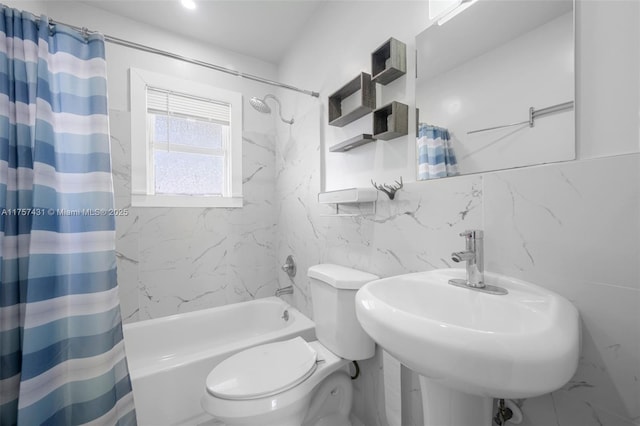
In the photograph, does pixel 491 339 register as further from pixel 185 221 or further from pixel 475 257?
pixel 185 221

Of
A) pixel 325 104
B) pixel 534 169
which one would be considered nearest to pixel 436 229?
pixel 534 169

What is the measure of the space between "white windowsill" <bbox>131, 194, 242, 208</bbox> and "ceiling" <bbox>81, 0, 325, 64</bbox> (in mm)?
1272

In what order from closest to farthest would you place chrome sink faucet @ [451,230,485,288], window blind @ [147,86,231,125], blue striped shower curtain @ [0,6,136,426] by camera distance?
chrome sink faucet @ [451,230,485,288] < blue striped shower curtain @ [0,6,136,426] < window blind @ [147,86,231,125]

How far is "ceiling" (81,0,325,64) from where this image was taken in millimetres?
1761

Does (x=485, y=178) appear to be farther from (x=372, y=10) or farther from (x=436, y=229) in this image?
(x=372, y=10)

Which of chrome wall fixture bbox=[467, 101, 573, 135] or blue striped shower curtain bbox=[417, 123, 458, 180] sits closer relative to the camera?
chrome wall fixture bbox=[467, 101, 573, 135]

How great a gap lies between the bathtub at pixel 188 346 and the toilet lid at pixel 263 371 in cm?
22

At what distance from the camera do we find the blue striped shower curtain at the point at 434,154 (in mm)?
1042

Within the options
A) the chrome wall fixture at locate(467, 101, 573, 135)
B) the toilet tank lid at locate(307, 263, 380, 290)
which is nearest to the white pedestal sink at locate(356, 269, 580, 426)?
the toilet tank lid at locate(307, 263, 380, 290)

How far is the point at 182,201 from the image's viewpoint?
6.72ft

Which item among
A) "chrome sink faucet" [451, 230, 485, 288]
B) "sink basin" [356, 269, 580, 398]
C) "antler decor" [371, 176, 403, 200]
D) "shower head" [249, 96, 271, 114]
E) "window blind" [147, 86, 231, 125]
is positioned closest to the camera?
"sink basin" [356, 269, 580, 398]

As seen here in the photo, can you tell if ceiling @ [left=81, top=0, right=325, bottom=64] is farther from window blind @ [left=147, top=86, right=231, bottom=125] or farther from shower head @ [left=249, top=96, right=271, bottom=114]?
shower head @ [left=249, top=96, right=271, bottom=114]

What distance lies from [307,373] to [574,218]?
1.12 metres

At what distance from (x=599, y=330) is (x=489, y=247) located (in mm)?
325
